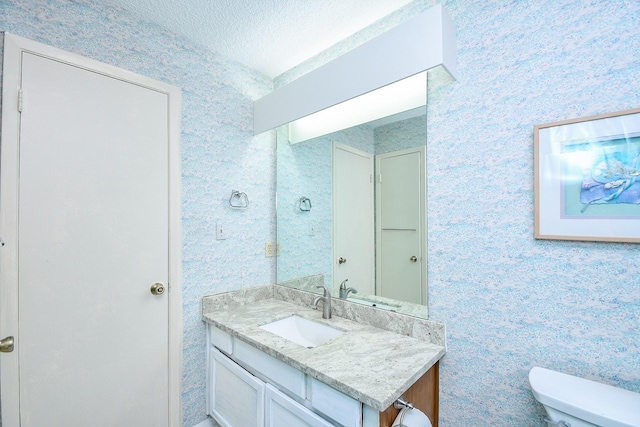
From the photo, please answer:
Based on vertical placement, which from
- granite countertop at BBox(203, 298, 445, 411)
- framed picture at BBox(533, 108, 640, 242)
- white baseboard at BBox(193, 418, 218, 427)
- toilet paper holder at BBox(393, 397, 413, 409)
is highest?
framed picture at BBox(533, 108, 640, 242)

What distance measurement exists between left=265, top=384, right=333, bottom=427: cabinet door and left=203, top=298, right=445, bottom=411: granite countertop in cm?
18

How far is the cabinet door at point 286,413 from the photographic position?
1160 mm

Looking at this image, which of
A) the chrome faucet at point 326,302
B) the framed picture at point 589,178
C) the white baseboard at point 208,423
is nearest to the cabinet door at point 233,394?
the white baseboard at point 208,423

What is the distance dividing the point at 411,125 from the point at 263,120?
104 centimetres

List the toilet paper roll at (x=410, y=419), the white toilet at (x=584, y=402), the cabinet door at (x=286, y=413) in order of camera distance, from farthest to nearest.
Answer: the cabinet door at (x=286, y=413) → the toilet paper roll at (x=410, y=419) → the white toilet at (x=584, y=402)

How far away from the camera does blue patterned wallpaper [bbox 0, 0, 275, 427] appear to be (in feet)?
4.66

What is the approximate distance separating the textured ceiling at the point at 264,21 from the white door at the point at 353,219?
0.68 metres

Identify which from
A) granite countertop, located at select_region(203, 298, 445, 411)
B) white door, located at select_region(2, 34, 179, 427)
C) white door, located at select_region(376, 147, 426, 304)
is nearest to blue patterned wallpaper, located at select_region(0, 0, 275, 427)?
white door, located at select_region(2, 34, 179, 427)

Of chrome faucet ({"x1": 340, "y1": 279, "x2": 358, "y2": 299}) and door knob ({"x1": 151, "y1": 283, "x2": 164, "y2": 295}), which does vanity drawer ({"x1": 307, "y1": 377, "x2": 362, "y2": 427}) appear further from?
door knob ({"x1": 151, "y1": 283, "x2": 164, "y2": 295})

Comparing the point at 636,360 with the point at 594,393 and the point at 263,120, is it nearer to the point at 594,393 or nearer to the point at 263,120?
the point at 594,393

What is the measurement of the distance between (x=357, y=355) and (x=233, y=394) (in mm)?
862

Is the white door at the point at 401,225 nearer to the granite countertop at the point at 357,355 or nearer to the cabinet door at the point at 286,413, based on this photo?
the granite countertop at the point at 357,355

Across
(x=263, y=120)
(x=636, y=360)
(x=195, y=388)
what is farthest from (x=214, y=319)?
(x=636, y=360)

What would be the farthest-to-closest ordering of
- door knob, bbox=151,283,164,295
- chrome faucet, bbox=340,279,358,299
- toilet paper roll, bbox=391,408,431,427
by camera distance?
chrome faucet, bbox=340,279,358,299 < door knob, bbox=151,283,164,295 < toilet paper roll, bbox=391,408,431,427
